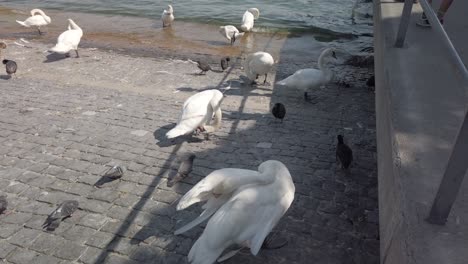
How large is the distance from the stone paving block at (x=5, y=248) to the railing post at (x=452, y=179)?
447 centimetres

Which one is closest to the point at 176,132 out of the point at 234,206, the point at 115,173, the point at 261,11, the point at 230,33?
the point at 115,173

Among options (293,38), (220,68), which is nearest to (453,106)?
(220,68)

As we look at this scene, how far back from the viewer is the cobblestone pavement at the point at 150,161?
15.9 ft

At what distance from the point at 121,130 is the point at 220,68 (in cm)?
520

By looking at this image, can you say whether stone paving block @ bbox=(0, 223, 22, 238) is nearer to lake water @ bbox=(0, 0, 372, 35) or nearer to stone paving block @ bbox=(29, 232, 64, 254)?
stone paving block @ bbox=(29, 232, 64, 254)

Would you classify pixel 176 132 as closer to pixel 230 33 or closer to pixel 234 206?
pixel 234 206

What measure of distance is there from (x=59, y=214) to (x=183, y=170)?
5.94 feet

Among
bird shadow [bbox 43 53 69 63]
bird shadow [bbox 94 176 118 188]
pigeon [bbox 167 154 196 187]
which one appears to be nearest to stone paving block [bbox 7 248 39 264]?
bird shadow [bbox 94 176 118 188]

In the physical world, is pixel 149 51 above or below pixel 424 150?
below

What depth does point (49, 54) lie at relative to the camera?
43.9ft

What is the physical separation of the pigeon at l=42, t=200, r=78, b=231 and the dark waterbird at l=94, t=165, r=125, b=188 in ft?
2.37

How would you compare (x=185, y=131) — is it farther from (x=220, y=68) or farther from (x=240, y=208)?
(x=220, y=68)

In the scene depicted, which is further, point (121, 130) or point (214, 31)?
point (214, 31)

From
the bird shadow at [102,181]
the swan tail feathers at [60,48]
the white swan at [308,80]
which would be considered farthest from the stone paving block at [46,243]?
the swan tail feathers at [60,48]
